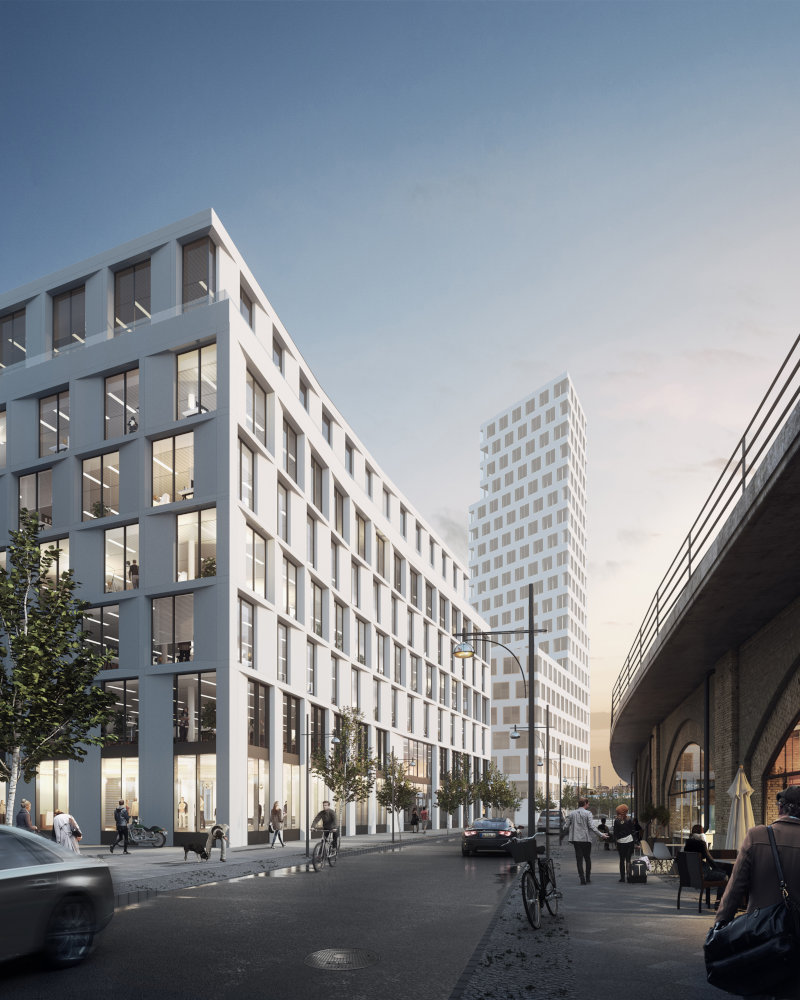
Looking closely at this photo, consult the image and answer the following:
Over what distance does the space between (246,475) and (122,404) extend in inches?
224

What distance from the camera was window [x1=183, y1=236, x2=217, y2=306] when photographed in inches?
Answer: 1544

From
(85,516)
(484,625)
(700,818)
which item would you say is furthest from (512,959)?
(484,625)

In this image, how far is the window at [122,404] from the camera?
4003 centimetres

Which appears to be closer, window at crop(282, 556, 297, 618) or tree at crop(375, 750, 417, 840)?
window at crop(282, 556, 297, 618)

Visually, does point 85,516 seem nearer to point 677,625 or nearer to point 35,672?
point 35,672

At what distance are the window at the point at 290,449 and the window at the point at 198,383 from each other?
6677mm

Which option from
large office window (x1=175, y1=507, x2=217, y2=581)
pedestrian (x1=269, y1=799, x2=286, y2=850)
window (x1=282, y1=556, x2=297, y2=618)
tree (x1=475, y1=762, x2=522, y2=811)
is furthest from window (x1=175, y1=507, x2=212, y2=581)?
tree (x1=475, y1=762, x2=522, y2=811)

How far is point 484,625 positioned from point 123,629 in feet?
201

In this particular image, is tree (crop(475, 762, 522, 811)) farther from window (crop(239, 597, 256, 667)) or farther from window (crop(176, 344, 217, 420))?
window (crop(176, 344, 217, 420))

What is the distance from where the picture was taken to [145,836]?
35.0 m

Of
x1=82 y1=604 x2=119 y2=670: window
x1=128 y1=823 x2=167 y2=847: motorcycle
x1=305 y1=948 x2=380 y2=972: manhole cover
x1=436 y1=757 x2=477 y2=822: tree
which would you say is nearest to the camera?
x1=305 y1=948 x2=380 y2=972: manhole cover

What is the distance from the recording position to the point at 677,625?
66.6ft

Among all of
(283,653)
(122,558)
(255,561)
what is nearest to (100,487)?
(122,558)

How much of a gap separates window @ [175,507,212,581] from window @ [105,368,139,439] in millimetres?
4555
